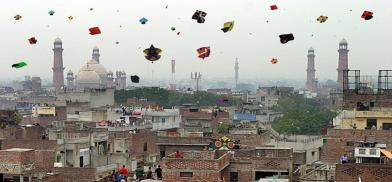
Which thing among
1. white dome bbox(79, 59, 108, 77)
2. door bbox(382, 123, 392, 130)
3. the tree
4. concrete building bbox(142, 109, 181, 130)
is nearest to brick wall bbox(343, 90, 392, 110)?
door bbox(382, 123, 392, 130)

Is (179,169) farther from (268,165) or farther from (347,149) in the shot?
(347,149)

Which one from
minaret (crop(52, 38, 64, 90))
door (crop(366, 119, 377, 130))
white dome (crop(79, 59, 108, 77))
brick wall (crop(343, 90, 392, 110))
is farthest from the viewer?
minaret (crop(52, 38, 64, 90))

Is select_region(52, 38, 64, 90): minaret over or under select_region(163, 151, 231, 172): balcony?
over

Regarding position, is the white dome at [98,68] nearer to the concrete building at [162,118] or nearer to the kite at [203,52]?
the concrete building at [162,118]

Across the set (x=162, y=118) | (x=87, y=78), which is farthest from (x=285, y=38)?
(x=87, y=78)

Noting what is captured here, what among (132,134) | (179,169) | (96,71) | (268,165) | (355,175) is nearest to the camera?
(355,175)

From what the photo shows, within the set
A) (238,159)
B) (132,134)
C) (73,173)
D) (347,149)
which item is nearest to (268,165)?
(238,159)

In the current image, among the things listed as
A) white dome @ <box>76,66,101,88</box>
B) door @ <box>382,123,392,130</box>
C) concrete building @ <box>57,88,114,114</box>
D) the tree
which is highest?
white dome @ <box>76,66,101,88</box>

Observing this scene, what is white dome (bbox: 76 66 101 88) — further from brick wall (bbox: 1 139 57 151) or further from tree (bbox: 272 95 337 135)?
brick wall (bbox: 1 139 57 151)
